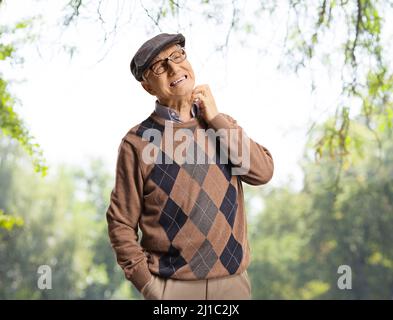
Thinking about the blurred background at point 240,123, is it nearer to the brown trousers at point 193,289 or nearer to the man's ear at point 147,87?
the man's ear at point 147,87

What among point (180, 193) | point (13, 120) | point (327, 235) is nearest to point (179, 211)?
point (180, 193)

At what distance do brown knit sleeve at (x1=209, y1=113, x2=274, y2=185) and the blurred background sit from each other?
200 mm

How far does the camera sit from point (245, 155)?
157 cm

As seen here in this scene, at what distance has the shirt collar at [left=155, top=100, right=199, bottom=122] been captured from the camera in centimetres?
162

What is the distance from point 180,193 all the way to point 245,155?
0.19m

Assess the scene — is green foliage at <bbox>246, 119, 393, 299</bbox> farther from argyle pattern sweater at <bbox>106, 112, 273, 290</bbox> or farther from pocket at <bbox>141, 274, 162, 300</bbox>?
Result: pocket at <bbox>141, 274, 162, 300</bbox>

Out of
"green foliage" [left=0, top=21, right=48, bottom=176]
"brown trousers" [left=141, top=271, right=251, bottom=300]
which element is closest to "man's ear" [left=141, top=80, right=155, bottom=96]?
"brown trousers" [left=141, top=271, right=251, bottom=300]

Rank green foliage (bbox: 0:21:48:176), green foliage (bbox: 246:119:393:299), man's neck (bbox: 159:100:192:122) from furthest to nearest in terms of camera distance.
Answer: green foliage (bbox: 246:119:393:299)
green foliage (bbox: 0:21:48:176)
man's neck (bbox: 159:100:192:122)

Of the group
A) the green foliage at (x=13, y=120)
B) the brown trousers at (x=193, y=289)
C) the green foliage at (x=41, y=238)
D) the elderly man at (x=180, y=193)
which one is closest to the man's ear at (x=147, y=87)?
the elderly man at (x=180, y=193)

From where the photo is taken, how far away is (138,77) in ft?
5.42

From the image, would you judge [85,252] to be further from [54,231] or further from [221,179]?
[221,179]

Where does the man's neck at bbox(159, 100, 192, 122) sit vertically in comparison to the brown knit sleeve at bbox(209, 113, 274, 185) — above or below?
above

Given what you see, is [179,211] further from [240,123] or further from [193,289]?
[240,123]
